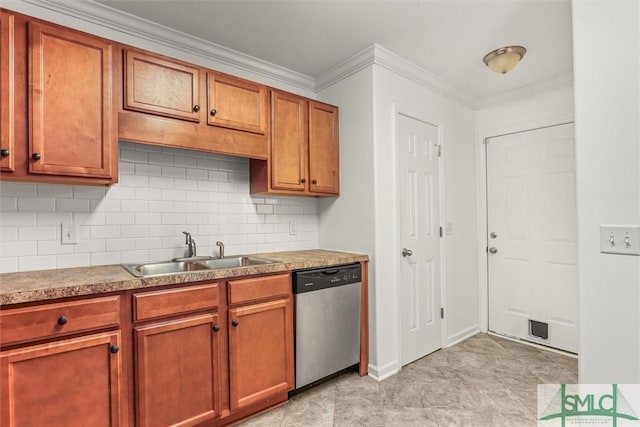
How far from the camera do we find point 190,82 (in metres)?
2.09

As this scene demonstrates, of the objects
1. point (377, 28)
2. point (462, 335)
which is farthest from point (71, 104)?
point (462, 335)


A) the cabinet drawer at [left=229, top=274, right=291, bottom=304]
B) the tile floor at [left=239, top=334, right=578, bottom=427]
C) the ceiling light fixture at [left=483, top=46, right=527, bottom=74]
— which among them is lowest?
the tile floor at [left=239, top=334, right=578, bottom=427]

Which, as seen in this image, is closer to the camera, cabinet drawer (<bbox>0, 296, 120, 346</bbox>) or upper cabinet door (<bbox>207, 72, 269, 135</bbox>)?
cabinet drawer (<bbox>0, 296, 120, 346</bbox>)

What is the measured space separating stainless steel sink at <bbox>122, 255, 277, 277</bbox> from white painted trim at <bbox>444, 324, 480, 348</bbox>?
2063 millimetres

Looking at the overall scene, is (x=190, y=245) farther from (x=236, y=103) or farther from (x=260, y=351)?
(x=236, y=103)

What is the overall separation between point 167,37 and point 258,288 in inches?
72.0

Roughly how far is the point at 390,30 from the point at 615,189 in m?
1.67

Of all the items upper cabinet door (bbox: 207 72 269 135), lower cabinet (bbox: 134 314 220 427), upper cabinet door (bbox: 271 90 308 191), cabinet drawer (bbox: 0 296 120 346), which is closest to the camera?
cabinet drawer (bbox: 0 296 120 346)

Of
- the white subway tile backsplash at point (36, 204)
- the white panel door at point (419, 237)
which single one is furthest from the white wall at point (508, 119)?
the white subway tile backsplash at point (36, 204)

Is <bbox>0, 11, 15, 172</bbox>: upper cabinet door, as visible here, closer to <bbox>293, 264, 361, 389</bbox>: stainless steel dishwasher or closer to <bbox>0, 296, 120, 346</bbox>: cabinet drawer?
→ <bbox>0, 296, 120, 346</bbox>: cabinet drawer

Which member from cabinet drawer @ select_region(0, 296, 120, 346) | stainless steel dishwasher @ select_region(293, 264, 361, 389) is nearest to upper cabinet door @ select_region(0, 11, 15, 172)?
cabinet drawer @ select_region(0, 296, 120, 346)

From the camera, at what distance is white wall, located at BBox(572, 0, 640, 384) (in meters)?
1.39

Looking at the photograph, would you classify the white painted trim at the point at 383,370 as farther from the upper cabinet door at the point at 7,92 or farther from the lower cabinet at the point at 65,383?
the upper cabinet door at the point at 7,92

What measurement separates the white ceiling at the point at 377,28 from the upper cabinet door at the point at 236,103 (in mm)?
380
